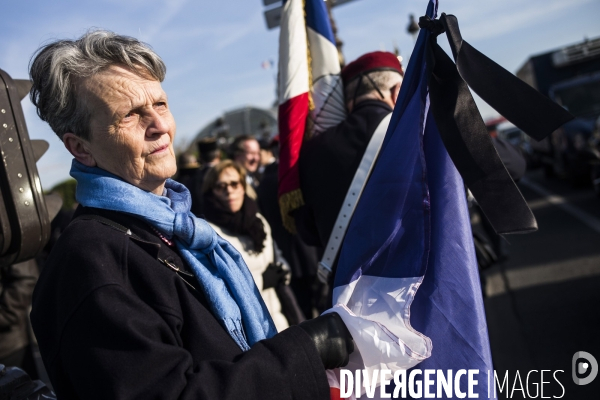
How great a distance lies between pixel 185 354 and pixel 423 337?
677mm

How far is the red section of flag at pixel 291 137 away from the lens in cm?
275

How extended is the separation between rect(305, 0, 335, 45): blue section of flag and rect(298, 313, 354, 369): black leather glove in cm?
183

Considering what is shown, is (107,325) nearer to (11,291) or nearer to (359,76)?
(359,76)

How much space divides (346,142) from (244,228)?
61.9 inches

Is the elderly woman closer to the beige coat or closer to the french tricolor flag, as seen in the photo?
the french tricolor flag

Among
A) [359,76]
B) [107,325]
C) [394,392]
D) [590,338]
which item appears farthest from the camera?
[590,338]

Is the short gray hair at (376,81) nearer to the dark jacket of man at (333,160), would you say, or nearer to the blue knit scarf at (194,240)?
the dark jacket of man at (333,160)

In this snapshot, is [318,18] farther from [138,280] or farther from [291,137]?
[138,280]

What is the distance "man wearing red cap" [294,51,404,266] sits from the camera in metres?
2.51

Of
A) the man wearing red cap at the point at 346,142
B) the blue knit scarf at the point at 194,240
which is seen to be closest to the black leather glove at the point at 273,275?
the man wearing red cap at the point at 346,142

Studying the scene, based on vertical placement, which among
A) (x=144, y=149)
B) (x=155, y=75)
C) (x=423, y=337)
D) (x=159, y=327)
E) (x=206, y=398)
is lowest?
(x=423, y=337)

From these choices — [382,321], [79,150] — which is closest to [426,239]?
[382,321]

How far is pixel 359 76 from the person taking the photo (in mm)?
2715

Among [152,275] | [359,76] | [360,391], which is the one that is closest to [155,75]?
[152,275]
